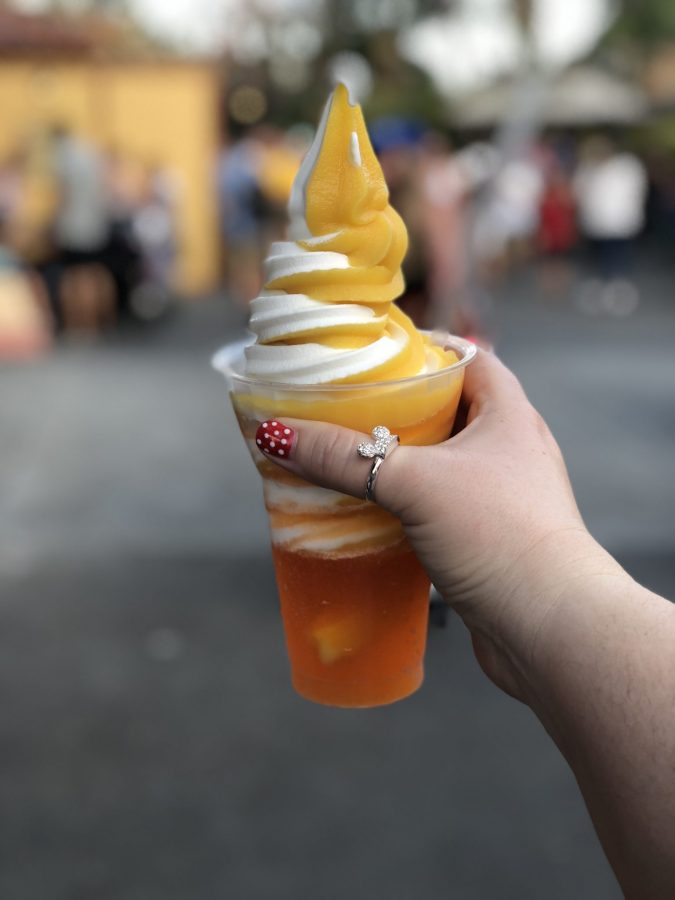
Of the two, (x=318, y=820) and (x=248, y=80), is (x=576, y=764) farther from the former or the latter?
(x=248, y=80)

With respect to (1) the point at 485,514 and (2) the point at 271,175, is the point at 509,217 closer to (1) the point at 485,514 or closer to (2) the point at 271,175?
(2) the point at 271,175

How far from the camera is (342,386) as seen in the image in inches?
51.1

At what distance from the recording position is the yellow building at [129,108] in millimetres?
12453

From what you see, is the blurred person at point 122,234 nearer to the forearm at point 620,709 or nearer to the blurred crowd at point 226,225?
the blurred crowd at point 226,225

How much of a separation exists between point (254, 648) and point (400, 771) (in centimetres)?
96

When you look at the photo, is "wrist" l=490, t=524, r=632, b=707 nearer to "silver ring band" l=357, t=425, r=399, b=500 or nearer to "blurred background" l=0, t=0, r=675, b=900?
"silver ring band" l=357, t=425, r=399, b=500

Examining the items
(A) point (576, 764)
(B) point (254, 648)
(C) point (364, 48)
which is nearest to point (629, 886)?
(A) point (576, 764)

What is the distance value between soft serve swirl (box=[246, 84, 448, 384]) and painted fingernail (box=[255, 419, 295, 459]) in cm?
8

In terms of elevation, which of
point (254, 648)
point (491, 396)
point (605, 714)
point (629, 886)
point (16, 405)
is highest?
point (491, 396)

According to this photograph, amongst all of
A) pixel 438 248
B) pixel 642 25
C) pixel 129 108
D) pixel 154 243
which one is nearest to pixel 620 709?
pixel 438 248

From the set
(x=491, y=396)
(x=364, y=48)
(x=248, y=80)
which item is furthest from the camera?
(x=364, y=48)

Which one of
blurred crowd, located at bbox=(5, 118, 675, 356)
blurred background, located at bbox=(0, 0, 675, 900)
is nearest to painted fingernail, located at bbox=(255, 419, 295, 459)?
blurred background, located at bbox=(0, 0, 675, 900)

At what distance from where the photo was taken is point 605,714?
3.61 ft

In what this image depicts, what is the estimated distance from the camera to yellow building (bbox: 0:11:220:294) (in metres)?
12.5
